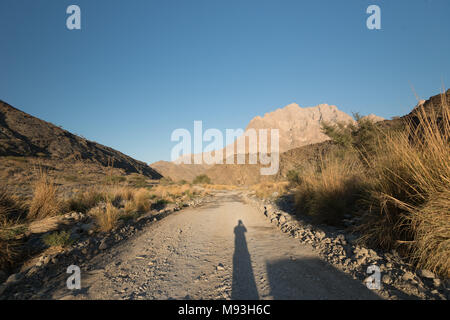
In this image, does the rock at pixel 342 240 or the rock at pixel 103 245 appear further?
the rock at pixel 103 245

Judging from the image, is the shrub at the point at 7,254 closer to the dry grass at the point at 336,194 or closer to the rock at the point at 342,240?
the rock at the point at 342,240

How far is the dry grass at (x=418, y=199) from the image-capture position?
2.24 meters

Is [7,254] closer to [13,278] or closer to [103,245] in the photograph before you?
[13,278]

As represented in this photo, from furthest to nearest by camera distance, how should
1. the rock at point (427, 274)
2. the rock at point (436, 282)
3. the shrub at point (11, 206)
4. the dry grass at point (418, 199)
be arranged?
the shrub at point (11, 206) → the dry grass at point (418, 199) → the rock at point (427, 274) → the rock at point (436, 282)

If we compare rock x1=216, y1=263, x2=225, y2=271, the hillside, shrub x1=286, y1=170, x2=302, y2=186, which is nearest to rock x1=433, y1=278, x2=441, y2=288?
rock x1=216, y1=263, x2=225, y2=271

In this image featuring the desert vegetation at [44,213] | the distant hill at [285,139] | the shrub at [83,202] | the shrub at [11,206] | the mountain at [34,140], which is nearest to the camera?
the desert vegetation at [44,213]

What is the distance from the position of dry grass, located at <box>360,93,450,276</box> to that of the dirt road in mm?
968

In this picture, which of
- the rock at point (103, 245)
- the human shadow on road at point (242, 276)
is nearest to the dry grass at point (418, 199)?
the human shadow on road at point (242, 276)

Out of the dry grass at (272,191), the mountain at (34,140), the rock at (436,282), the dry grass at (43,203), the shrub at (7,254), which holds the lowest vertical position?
the dry grass at (272,191)

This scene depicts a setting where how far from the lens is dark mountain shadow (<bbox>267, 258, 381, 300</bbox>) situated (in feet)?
6.68

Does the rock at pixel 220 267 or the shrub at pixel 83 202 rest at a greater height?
the shrub at pixel 83 202
